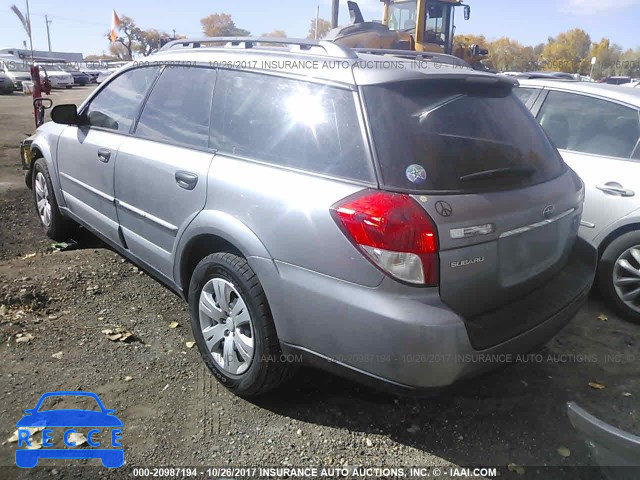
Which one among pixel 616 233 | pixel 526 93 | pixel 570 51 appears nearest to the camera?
pixel 616 233

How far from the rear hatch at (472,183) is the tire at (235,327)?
874 mm

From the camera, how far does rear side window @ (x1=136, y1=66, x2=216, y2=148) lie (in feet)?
10.0

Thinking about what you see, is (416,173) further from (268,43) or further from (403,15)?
(403,15)

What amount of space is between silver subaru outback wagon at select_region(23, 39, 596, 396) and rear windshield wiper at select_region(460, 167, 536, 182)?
11mm

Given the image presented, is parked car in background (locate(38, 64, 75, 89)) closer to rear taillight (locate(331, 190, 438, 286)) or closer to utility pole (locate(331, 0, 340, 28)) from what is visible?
utility pole (locate(331, 0, 340, 28))

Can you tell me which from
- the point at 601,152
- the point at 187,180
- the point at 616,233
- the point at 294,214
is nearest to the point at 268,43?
the point at 187,180

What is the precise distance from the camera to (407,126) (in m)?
2.28

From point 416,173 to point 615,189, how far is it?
7.86 feet

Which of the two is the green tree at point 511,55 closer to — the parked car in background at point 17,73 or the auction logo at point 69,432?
the parked car in background at point 17,73

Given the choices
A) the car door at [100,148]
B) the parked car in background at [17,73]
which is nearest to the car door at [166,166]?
the car door at [100,148]

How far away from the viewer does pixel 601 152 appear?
400cm

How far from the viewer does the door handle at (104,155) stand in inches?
146

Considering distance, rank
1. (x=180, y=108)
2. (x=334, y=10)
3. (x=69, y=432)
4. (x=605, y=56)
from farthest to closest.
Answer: (x=605, y=56)
(x=334, y=10)
(x=180, y=108)
(x=69, y=432)

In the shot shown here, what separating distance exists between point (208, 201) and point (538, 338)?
1805 millimetres
